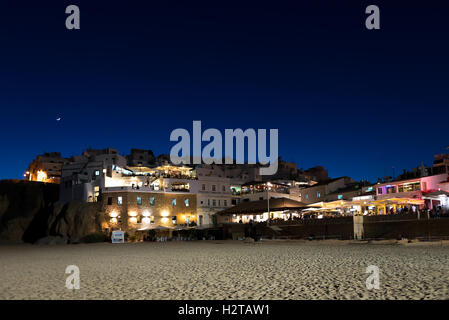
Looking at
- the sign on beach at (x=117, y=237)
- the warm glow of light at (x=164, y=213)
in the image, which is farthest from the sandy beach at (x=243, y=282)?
the warm glow of light at (x=164, y=213)

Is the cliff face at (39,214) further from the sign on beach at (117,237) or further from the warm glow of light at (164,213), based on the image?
the warm glow of light at (164,213)

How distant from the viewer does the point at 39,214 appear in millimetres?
61281

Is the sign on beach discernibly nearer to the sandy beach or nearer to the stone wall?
the stone wall

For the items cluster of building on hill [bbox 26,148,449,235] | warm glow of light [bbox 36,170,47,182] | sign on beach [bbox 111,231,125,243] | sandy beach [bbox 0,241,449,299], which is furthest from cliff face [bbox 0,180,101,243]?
sandy beach [bbox 0,241,449,299]

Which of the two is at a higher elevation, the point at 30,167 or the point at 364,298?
the point at 30,167

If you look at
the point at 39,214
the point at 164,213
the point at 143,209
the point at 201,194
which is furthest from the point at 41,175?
the point at 201,194

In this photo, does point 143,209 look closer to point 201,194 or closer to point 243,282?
point 201,194

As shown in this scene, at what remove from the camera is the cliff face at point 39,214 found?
50.6 m

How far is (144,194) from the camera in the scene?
2131 inches

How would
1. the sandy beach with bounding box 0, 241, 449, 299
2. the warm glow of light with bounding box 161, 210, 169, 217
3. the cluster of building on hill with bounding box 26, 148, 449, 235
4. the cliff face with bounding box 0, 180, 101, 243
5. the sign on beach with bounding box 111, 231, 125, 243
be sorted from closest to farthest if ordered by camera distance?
the sandy beach with bounding box 0, 241, 449, 299, the cluster of building on hill with bounding box 26, 148, 449, 235, the sign on beach with bounding box 111, 231, 125, 243, the cliff face with bounding box 0, 180, 101, 243, the warm glow of light with bounding box 161, 210, 169, 217

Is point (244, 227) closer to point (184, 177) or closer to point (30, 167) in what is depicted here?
point (184, 177)

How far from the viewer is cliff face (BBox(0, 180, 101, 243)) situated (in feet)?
166
